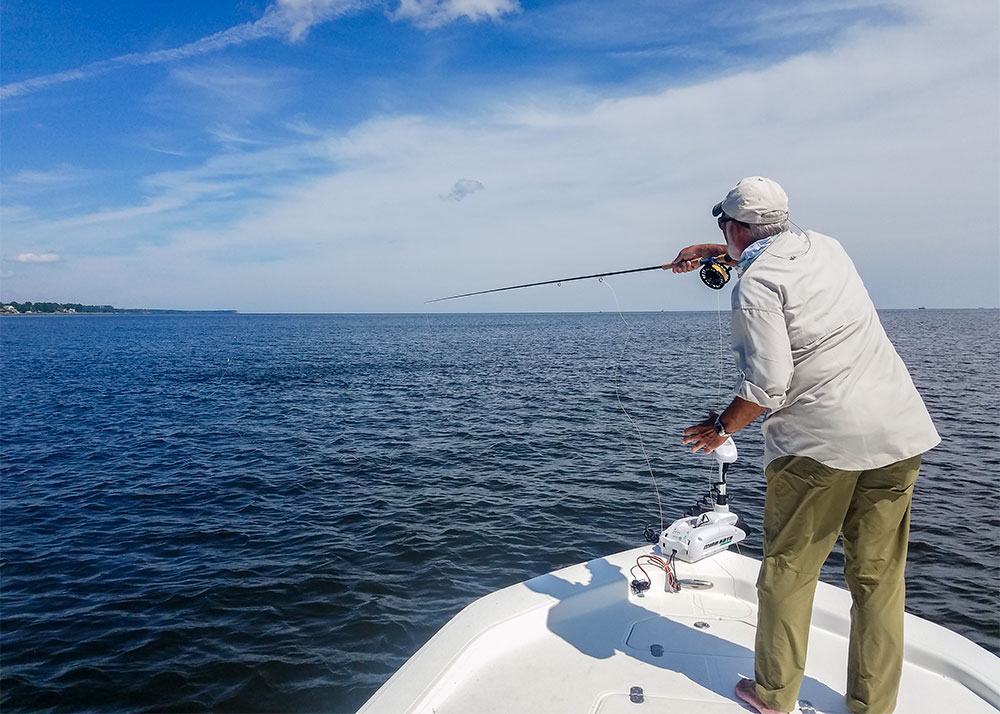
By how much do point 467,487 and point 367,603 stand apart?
5053 mm

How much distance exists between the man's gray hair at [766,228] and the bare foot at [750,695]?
7.24ft

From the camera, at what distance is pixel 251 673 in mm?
7004

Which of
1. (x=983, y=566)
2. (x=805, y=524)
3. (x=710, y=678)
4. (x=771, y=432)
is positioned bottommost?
(x=983, y=566)

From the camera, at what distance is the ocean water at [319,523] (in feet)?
23.9

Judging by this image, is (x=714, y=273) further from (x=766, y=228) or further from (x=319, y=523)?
(x=319, y=523)

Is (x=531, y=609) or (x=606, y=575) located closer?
(x=531, y=609)

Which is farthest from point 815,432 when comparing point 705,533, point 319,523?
point 319,523

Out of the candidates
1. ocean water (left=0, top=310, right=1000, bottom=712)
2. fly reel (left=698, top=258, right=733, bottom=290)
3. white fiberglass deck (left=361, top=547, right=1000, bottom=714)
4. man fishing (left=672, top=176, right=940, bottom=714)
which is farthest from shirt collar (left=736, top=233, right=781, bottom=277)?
ocean water (left=0, top=310, right=1000, bottom=712)

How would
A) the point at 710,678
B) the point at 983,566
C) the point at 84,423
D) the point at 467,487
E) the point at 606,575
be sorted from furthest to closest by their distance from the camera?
the point at 84,423
the point at 467,487
the point at 983,566
the point at 606,575
the point at 710,678

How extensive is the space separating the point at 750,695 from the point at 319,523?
9.47m

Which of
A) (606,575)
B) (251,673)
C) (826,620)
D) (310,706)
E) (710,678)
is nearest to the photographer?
(710,678)

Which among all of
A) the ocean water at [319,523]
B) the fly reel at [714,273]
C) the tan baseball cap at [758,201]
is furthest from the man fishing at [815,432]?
the ocean water at [319,523]

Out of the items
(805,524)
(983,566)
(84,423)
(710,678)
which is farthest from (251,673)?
(84,423)

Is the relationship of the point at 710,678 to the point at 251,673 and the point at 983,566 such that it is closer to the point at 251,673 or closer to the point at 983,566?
the point at 251,673
